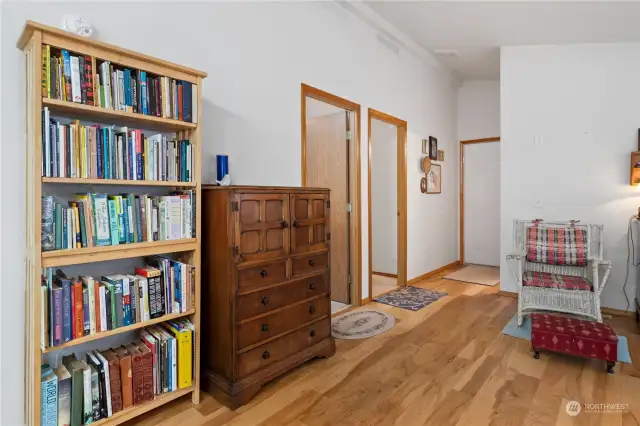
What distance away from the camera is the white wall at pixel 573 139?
12.3 feet

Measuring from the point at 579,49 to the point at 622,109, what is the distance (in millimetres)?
771

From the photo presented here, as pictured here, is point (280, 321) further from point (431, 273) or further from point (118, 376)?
point (431, 273)

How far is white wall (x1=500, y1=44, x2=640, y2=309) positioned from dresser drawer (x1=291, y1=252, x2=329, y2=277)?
2678 mm

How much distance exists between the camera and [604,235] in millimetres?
3842

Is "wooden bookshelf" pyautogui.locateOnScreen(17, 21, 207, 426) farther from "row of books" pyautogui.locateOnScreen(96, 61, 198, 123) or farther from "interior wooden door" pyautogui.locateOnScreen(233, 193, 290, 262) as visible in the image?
"interior wooden door" pyautogui.locateOnScreen(233, 193, 290, 262)

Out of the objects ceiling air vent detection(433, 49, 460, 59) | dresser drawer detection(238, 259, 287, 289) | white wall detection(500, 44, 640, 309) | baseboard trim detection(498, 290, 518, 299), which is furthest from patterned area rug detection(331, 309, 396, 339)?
ceiling air vent detection(433, 49, 460, 59)

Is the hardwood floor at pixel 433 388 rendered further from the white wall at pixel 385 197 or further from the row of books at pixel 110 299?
the white wall at pixel 385 197

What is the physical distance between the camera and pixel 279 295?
233cm

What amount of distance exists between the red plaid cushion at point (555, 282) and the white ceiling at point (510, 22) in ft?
7.83

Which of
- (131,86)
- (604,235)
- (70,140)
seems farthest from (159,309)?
(604,235)

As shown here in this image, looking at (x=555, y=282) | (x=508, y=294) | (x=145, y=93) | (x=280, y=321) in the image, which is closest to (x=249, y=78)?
(x=145, y=93)

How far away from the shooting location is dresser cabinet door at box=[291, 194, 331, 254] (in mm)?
2430

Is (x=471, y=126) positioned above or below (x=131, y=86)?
above

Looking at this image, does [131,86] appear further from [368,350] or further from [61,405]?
[368,350]
